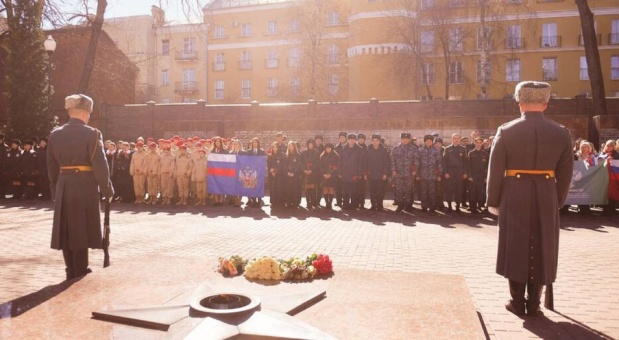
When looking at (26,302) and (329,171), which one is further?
(329,171)

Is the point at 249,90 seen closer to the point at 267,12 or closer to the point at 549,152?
the point at 267,12

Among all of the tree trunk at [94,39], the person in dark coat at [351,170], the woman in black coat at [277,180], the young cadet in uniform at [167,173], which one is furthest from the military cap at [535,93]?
the tree trunk at [94,39]

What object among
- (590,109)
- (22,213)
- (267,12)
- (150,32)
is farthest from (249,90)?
(22,213)

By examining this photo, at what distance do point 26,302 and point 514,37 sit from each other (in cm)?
4537

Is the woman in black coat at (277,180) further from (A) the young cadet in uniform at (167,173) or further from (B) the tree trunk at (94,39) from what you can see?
(B) the tree trunk at (94,39)

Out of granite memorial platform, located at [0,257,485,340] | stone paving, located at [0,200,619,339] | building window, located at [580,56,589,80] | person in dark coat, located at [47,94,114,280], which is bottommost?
stone paving, located at [0,200,619,339]

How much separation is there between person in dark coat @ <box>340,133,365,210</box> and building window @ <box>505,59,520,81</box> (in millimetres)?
32990

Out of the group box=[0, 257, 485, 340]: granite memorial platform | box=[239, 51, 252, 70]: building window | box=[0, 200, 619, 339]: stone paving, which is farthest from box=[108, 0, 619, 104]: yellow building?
box=[0, 257, 485, 340]: granite memorial platform

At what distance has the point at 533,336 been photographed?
4785 mm

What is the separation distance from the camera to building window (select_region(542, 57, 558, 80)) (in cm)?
4372

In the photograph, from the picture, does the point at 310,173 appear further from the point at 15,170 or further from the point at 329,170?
the point at 15,170

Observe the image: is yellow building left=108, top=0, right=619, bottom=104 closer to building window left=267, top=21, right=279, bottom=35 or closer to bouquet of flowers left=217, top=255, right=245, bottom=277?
building window left=267, top=21, right=279, bottom=35

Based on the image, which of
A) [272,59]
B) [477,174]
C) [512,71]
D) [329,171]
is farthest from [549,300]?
[272,59]

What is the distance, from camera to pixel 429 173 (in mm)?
14852
